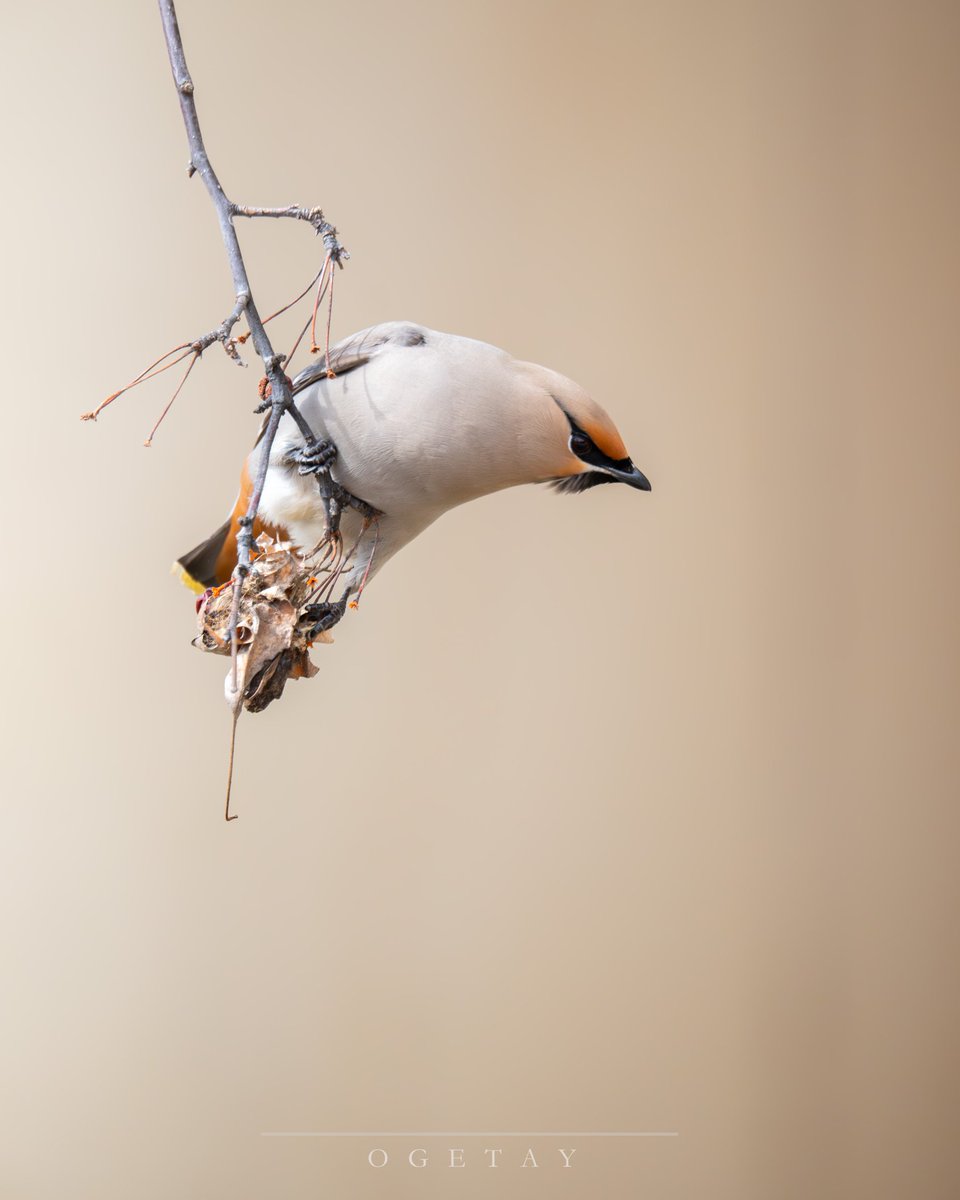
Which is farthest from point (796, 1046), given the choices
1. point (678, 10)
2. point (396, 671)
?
point (678, 10)

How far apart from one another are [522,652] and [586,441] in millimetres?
912

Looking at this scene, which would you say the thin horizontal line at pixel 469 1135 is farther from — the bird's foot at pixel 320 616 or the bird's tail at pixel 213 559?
the bird's foot at pixel 320 616

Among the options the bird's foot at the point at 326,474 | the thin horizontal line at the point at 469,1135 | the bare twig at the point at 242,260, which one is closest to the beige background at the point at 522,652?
the thin horizontal line at the point at 469,1135

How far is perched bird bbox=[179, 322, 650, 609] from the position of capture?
86 cm

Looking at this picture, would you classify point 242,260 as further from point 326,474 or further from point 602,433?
point 602,433

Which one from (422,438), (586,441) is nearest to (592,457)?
(586,441)

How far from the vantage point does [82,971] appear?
170cm

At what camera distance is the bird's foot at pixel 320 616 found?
770 mm

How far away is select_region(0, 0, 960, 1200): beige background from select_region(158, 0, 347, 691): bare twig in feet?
2.97

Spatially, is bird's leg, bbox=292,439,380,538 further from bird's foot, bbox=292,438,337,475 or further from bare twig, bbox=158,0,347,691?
bare twig, bbox=158,0,347,691

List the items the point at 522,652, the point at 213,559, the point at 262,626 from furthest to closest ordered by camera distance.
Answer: the point at 522,652 < the point at 213,559 < the point at 262,626

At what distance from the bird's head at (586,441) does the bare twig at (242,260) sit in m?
0.22

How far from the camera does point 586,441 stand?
878 millimetres

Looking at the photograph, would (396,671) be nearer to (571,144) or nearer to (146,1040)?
(146,1040)
